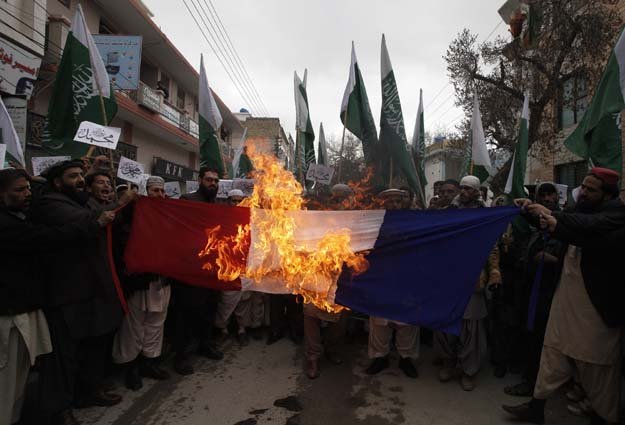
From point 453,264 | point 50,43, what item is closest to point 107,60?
point 50,43

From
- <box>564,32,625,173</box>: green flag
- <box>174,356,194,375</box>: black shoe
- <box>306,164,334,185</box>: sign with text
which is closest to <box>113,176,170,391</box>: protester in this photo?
<box>174,356,194,375</box>: black shoe

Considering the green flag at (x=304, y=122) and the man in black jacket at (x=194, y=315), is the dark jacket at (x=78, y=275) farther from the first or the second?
the green flag at (x=304, y=122)

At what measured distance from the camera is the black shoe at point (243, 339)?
5.34m

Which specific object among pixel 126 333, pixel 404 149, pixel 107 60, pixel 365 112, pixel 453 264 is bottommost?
pixel 126 333

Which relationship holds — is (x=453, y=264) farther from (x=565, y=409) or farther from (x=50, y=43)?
(x=50, y=43)

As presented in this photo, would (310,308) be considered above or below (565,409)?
above

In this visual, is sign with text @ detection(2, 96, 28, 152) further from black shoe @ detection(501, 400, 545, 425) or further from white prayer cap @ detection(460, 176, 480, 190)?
black shoe @ detection(501, 400, 545, 425)

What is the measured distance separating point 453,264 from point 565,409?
177 cm

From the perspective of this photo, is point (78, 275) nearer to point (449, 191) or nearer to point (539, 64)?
point (449, 191)

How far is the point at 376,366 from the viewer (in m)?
4.50

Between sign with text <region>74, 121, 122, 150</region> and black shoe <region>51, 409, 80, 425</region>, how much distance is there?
9.29 feet

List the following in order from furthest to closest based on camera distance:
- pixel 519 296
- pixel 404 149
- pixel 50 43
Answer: pixel 50 43, pixel 404 149, pixel 519 296

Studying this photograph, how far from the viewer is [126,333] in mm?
4090

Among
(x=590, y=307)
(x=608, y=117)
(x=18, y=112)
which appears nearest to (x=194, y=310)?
(x=590, y=307)
